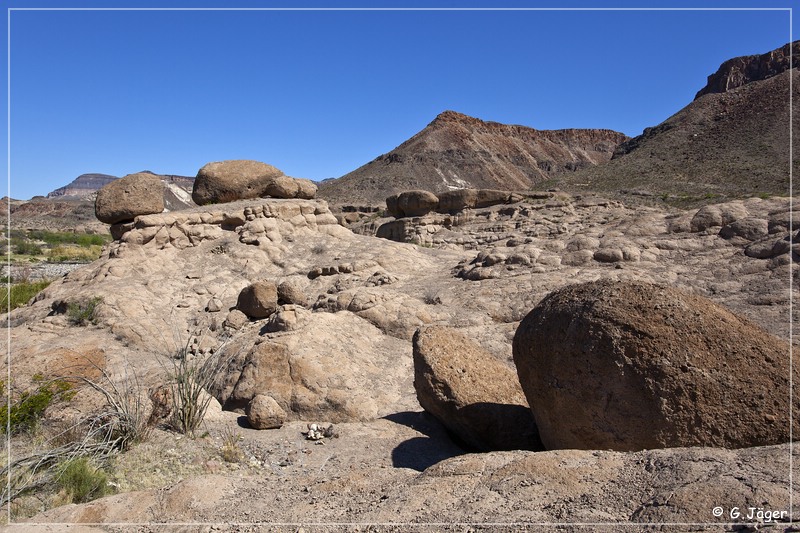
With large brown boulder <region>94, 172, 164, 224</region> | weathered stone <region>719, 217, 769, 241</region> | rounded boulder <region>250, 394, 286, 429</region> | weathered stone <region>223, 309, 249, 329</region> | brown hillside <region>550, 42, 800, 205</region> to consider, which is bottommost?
rounded boulder <region>250, 394, 286, 429</region>

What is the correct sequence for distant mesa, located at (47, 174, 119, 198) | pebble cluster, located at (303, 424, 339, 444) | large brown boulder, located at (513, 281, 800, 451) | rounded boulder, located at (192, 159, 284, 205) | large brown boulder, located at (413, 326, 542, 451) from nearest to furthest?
large brown boulder, located at (513, 281, 800, 451)
large brown boulder, located at (413, 326, 542, 451)
pebble cluster, located at (303, 424, 339, 444)
rounded boulder, located at (192, 159, 284, 205)
distant mesa, located at (47, 174, 119, 198)

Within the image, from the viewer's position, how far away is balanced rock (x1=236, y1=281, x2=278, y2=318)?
9.30 m

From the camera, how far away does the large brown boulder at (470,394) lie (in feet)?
15.6

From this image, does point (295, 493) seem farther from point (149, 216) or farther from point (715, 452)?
point (149, 216)

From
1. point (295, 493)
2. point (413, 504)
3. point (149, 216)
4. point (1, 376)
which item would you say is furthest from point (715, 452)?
point (149, 216)

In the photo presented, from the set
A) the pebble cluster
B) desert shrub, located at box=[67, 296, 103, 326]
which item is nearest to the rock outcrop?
desert shrub, located at box=[67, 296, 103, 326]

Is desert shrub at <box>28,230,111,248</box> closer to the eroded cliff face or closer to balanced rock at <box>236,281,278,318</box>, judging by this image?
balanced rock at <box>236,281,278,318</box>

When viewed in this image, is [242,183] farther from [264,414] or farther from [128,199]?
[264,414]

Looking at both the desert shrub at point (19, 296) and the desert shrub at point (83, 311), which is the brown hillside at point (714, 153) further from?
the desert shrub at point (83, 311)

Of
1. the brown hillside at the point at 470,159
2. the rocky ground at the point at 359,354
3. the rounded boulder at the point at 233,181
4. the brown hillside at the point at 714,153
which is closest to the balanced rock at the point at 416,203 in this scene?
the rounded boulder at the point at 233,181

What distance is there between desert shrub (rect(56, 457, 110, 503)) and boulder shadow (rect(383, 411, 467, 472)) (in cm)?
205

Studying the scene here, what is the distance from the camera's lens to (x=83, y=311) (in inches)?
357

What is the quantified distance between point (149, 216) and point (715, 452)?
11.1 metres

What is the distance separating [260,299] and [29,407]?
13.9 ft
